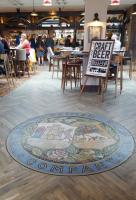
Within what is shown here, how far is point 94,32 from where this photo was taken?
5.41 m

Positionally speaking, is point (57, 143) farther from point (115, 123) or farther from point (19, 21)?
point (19, 21)

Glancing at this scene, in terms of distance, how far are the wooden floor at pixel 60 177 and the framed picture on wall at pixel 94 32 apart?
4.63 feet

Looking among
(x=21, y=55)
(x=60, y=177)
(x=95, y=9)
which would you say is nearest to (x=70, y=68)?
(x=95, y=9)

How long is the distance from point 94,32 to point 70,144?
11.4 ft

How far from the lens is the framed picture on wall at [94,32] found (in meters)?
5.31

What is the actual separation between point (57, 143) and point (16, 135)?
26.2 inches

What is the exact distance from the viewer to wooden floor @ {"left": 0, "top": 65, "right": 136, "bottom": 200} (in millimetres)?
2025

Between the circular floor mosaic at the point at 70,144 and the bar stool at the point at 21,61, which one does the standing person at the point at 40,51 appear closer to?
the bar stool at the point at 21,61


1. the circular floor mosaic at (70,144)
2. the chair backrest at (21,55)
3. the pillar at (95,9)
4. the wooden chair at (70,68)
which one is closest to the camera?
the circular floor mosaic at (70,144)

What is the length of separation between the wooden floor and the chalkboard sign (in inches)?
24.2

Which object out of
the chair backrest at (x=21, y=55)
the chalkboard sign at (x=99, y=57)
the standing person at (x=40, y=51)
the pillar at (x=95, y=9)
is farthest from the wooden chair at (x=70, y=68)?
the standing person at (x=40, y=51)

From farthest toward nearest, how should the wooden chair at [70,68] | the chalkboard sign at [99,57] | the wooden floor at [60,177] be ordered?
the wooden chair at [70,68], the chalkboard sign at [99,57], the wooden floor at [60,177]

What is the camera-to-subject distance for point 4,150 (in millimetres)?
2754

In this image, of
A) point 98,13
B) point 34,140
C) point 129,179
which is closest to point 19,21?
point 98,13
